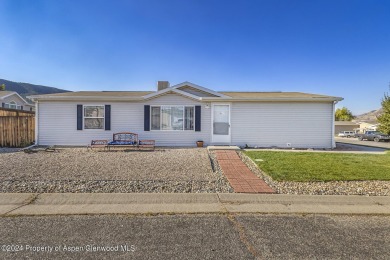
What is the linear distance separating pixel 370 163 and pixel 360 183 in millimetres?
3261

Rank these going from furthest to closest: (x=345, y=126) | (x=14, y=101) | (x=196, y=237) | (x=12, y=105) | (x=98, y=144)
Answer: (x=345, y=126), (x=14, y=101), (x=12, y=105), (x=98, y=144), (x=196, y=237)

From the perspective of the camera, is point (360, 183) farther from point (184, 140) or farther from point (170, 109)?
point (170, 109)

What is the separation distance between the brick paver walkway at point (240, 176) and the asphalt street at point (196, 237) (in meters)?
1.43

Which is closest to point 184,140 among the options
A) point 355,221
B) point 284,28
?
point 355,221

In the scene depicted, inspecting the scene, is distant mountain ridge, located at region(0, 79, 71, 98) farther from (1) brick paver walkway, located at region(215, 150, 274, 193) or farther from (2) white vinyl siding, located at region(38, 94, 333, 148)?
(1) brick paver walkway, located at region(215, 150, 274, 193)

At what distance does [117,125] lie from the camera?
39.2 feet

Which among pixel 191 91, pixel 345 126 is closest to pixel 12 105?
pixel 191 91

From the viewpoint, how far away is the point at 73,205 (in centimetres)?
419

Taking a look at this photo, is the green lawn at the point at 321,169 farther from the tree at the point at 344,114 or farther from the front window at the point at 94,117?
the tree at the point at 344,114

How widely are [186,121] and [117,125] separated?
4.15 metres

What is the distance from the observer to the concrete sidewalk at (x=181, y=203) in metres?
3.94

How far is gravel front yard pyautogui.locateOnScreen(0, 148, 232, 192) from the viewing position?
5.18 meters

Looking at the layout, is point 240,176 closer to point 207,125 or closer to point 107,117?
point 207,125

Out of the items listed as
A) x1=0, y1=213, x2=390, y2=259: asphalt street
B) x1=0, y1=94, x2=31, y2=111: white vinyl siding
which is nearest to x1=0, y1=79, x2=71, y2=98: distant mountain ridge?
x1=0, y1=94, x2=31, y2=111: white vinyl siding
